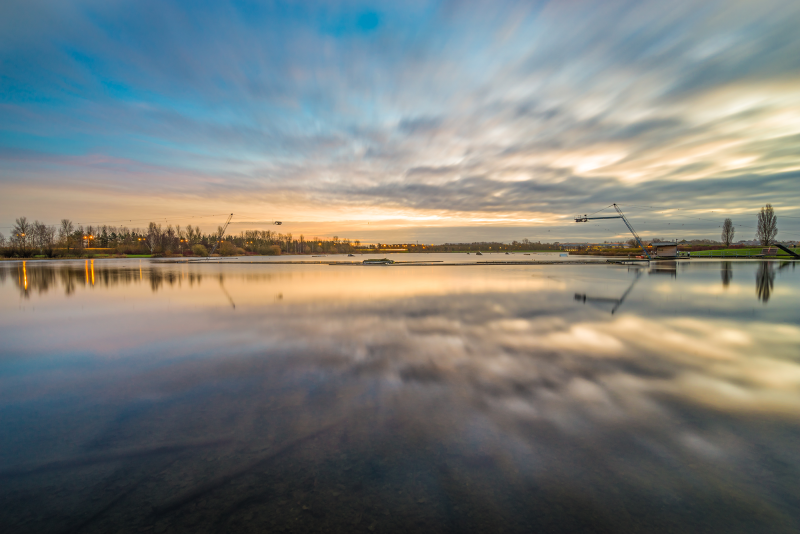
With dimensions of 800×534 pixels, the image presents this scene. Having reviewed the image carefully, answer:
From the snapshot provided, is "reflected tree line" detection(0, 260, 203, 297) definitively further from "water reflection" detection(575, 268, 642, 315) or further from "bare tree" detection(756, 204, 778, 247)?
"bare tree" detection(756, 204, 778, 247)

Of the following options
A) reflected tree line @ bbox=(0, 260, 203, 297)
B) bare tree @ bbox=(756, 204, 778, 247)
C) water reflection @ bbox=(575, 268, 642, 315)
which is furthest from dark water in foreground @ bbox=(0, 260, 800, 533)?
bare tree @ bbox=(756, 204, 778, 247)

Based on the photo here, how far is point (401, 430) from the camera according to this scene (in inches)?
199

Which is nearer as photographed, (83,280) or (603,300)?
(603,300)

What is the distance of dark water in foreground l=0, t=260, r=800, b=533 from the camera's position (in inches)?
136

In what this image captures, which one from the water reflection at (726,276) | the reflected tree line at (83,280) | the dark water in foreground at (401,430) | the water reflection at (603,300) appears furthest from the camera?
the water reflection at (726,276)

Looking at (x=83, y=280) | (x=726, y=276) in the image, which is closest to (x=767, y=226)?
(x=726, y=276)

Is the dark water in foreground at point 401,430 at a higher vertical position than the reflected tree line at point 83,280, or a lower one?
lower

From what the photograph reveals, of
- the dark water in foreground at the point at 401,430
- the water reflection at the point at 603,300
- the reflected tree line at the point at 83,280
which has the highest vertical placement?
the reflected tree line at the point at 83,280

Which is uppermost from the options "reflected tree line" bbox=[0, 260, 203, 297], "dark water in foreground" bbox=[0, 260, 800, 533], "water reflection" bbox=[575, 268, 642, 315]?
"reflected tree line" bbox=[0, 260, 203, 297]

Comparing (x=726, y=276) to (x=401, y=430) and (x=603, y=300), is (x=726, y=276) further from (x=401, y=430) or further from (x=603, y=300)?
(x=401, y=430)

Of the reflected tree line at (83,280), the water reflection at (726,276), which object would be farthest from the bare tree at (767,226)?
the reflected tree line at (83,280)

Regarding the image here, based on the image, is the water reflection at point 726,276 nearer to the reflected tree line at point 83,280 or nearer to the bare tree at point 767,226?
the reflected tree line at point 83,280

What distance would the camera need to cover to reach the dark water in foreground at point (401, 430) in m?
3.46


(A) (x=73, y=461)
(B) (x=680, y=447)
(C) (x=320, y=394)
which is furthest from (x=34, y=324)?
(B) (x=680, y=447)
